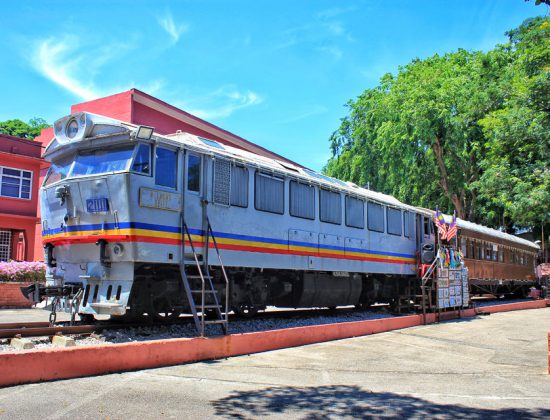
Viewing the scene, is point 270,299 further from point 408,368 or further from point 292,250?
point 408,368

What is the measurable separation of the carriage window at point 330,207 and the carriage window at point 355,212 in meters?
0.46

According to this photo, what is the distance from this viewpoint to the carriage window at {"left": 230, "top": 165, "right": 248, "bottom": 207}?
10.4 meters

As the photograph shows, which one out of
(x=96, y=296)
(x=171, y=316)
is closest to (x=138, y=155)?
(x=96, y=296)

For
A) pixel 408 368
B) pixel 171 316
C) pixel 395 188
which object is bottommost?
pixel 408 368

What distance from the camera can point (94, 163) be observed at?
9.09 metres

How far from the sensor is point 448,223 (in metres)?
18.1

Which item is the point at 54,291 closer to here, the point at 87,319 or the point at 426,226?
the point at 87,319

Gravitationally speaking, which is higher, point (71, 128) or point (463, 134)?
point (463, 134)

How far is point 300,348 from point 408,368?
2183mm

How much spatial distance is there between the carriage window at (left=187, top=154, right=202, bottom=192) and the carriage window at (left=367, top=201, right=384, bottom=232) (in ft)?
22.8

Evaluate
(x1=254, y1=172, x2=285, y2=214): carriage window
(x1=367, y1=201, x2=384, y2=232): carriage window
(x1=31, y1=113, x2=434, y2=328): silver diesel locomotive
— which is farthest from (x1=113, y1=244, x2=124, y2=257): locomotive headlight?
(x1=367, y1=201, x2=384, y2=232): carriage window

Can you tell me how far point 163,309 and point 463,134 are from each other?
23290mm

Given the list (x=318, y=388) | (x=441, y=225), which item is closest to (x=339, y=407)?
(x=318, y=388)

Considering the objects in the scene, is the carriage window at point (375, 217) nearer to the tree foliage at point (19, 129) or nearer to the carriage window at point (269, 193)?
the carriage window at point (269, 193)
